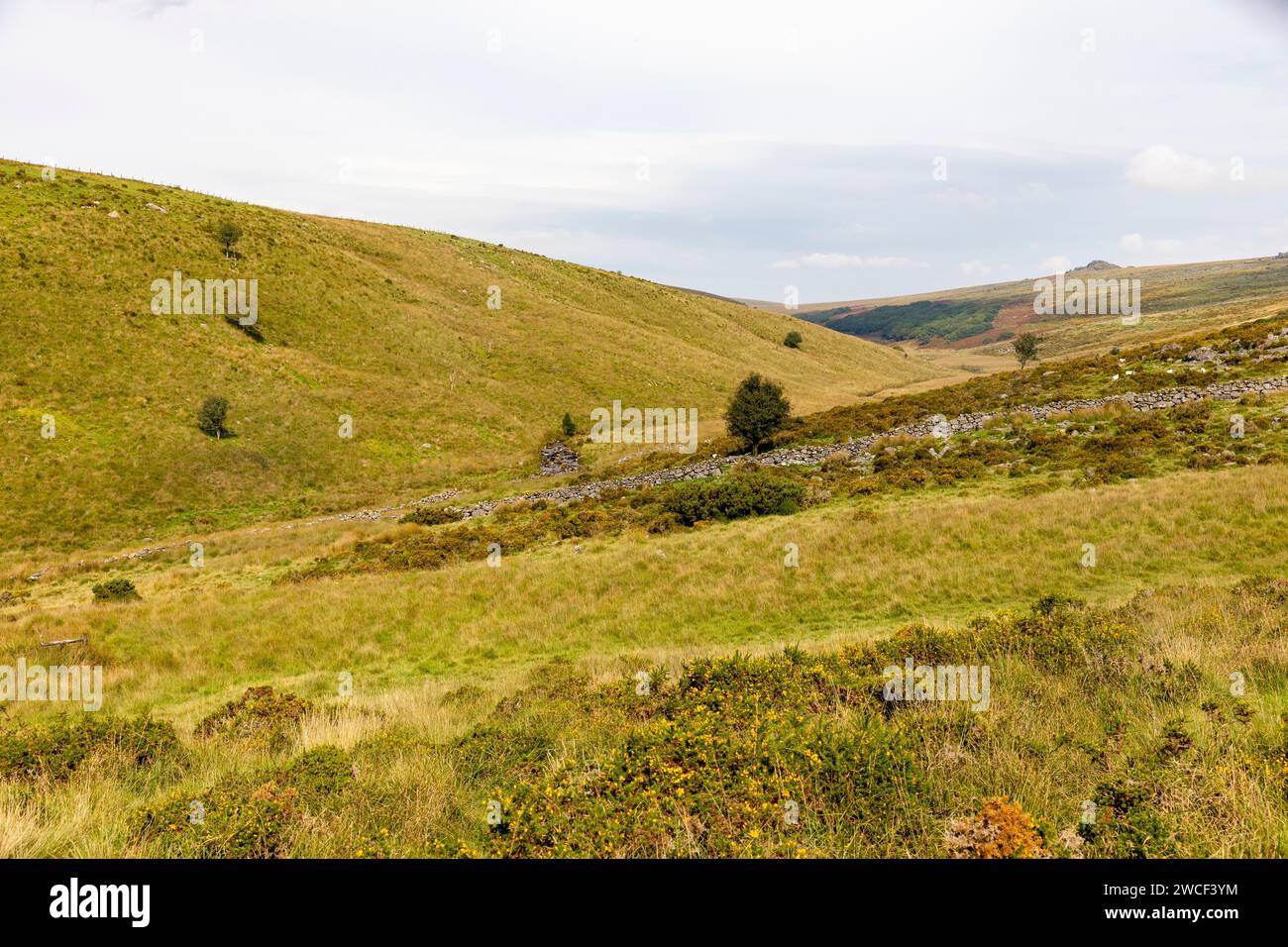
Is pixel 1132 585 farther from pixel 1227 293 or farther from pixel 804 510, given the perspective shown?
pixel 1227 293

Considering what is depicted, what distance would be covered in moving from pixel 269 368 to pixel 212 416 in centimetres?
1018

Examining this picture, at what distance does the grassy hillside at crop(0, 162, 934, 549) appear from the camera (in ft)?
123

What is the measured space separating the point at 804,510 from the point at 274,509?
32808 millimetres

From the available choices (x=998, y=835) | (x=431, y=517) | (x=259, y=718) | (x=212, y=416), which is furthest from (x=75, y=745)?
(x=212, y=416)

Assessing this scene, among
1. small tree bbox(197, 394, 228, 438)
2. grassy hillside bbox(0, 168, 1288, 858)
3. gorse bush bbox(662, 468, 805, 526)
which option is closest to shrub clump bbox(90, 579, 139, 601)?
grassy hillside bbox(0, 168, 1288, 858)

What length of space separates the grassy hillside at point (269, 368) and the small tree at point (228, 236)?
1181 mm

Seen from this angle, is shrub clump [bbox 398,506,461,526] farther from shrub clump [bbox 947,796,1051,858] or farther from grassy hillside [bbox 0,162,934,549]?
shrub clump [bbox 947,796,1051,858]

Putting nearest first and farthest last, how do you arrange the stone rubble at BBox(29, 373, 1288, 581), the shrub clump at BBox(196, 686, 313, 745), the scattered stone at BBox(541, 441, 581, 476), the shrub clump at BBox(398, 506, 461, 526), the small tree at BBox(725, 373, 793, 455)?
the shrub clump at BBox(196, 686, 313, 745), the stone rubble at BBox(29, 373, 1288, 581), the shrub clump at BBox(398, 506, 461, 526), the small tree at BBox(725, 373, 793, 455), the scattered stone at BBox(541, 441, 581, 476)

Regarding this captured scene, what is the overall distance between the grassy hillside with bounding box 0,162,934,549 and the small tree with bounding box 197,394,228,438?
901 millimetres

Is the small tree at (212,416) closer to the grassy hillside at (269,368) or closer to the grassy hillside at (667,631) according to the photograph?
the grassy hillside at (269,368)

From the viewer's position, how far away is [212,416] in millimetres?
41531
